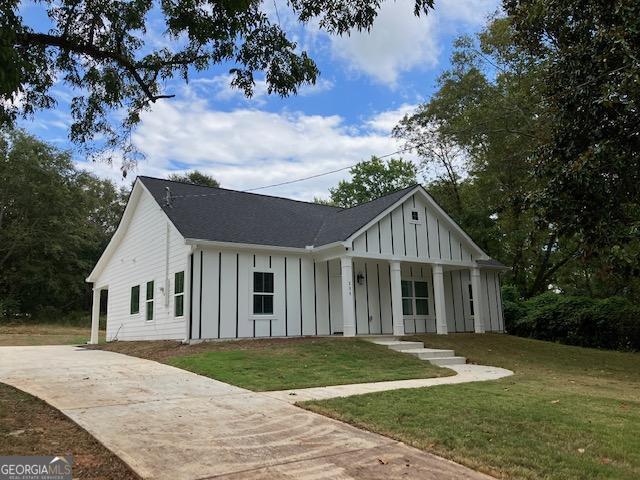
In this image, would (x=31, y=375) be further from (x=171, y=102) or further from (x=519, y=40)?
(x=519, y=40)

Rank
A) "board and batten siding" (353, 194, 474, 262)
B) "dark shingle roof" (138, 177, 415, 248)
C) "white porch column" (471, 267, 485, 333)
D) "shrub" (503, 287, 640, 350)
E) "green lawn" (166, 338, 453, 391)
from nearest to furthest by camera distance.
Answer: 1. "green lawn" (166, 338, 453, 391)
2. "dark shingle roof" (138, 177, 415, 248)
3. "board and batten siding" (353, 194, 474, 262)
4. "white porch column" (471, 267, 485, 333)
5. "shrub" (503, 287, 640, 350)

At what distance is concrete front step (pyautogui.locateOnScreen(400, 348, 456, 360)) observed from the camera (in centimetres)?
1302

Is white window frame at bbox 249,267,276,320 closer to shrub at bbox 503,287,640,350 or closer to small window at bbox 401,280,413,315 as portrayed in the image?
small window at bbox 401,280,413,315

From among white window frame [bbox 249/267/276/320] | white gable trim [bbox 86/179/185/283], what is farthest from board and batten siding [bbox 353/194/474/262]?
white gable trim [bbox 86/179/185/283]

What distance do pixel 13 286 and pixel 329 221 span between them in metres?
31.2

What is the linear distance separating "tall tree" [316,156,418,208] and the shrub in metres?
18.3

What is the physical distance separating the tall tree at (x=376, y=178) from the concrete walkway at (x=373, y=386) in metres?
29.8

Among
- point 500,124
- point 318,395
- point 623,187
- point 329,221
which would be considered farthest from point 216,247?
point 500,124

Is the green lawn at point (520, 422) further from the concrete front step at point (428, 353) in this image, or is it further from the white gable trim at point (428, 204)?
the white gable trim at point (428, 204)

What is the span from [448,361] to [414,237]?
4.99 m

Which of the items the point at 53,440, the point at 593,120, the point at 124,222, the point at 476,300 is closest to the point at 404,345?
the point at 476,300

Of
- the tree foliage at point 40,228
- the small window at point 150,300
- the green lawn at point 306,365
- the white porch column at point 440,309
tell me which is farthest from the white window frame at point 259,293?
the tree foliage at point 40,228

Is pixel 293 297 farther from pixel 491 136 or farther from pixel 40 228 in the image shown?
pixel 40 228

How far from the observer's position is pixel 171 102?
29.6 feet
